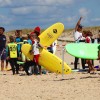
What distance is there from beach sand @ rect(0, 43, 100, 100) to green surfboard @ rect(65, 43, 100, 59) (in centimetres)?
62

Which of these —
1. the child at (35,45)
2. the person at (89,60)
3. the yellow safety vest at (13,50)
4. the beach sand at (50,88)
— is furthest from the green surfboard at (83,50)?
the yellow safety vest at (13,50)

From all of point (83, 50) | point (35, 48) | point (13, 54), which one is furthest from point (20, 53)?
point (83, 50)

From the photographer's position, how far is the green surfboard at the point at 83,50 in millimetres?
11807

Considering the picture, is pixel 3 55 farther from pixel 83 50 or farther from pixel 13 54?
pixel 83 50

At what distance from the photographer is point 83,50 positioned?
1213cm

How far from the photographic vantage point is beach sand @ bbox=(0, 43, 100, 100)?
861 centimetres

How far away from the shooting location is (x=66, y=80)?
36.3ft

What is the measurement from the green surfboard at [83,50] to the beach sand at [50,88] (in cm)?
62

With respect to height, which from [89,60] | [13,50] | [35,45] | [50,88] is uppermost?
[35,45]

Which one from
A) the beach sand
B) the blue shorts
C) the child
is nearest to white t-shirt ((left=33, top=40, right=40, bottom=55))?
the child

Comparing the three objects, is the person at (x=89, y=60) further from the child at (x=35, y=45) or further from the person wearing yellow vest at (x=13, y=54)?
the person wearing yellow vest at (x=13, y=54)

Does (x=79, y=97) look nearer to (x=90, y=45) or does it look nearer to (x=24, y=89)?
(x=24, y=89)

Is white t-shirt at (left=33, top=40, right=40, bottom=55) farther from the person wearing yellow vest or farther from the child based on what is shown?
the person wearing yellow vest

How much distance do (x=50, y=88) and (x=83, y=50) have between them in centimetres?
271
